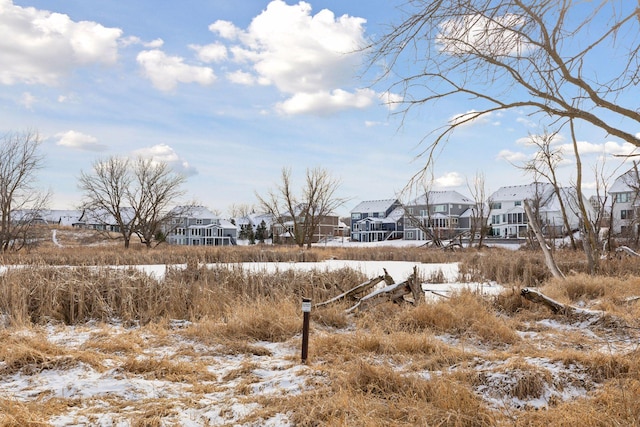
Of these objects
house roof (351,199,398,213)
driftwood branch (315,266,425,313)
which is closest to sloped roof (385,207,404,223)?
house roof (351,199,398,213)

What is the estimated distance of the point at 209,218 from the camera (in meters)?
72.9

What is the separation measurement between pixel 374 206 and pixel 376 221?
4995mm

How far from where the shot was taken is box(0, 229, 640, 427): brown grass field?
4.07 meters

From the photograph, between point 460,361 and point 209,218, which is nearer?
point 460,361

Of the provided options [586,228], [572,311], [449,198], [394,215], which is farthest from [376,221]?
[572,311]

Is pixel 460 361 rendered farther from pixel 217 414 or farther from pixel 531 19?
pixel 531 19

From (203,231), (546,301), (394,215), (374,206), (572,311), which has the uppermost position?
(374,206)

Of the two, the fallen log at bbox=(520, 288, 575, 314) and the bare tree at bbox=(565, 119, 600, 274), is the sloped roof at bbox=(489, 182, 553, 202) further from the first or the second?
the fallen log at bbox=(520, 288, 575, 314)

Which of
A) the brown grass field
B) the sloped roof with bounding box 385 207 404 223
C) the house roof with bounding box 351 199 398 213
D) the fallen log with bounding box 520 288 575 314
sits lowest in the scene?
the brown grass field

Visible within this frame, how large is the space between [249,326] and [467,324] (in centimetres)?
328

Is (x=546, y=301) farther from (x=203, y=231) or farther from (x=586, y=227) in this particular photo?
(x=203, y=231)

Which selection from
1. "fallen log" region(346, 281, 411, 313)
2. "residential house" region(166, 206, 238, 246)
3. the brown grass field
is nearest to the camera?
the brown grass field

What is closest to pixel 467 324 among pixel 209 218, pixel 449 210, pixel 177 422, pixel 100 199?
pixel 177 422

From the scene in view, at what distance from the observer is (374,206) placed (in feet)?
253
